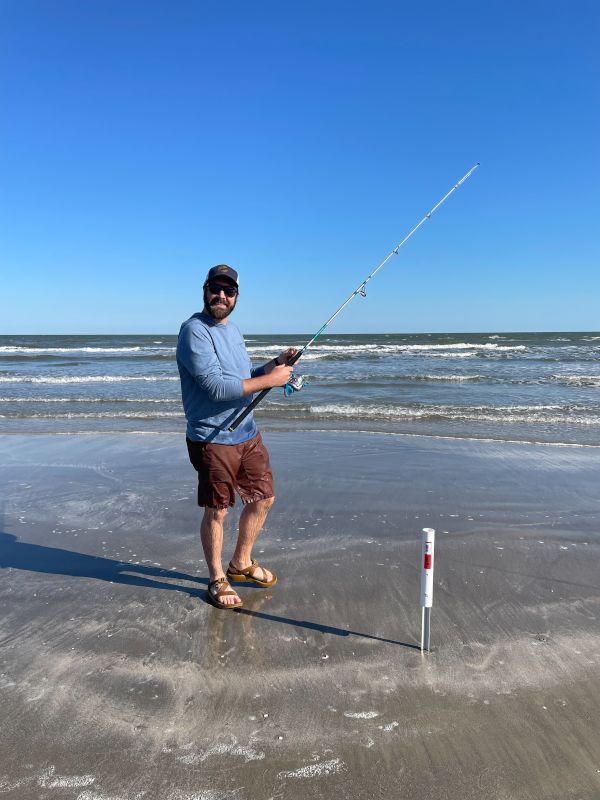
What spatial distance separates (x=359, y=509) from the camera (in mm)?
5965

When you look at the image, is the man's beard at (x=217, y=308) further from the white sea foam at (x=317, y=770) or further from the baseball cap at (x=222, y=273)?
the white sea foam at (x=317, y=770)

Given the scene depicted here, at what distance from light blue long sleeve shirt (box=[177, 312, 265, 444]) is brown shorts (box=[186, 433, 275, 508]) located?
61 millimetres

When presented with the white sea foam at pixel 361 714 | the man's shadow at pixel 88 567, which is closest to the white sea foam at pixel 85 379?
the man's shadow at pixel 88 567

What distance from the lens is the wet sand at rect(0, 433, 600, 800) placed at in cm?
231

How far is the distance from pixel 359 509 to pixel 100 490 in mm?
3187

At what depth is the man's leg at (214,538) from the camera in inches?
144

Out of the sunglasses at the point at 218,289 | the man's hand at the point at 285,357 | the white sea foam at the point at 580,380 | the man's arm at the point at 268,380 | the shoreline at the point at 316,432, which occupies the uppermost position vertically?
the sunglasses at the point at 218,289

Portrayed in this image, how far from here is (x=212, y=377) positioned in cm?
339

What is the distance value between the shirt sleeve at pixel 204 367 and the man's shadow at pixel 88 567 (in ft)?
4.86

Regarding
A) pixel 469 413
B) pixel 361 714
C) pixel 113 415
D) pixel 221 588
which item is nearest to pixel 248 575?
pixel 221 588

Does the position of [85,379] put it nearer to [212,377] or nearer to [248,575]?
[248,575]

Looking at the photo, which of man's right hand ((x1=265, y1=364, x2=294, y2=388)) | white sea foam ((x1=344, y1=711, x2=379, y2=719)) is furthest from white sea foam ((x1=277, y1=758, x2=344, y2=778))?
man's right hand ((x1=265, y1=364, x2=294, y2=388))

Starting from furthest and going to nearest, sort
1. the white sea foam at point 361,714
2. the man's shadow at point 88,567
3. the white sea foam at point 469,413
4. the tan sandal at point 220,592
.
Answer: the white sea foam at point 469,413 < the man's shadow at point 88,567 < the tan sandal at point 220,592 < the white sea foam at point 361,714

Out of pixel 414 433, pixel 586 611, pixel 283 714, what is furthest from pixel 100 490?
pixel 414 433
